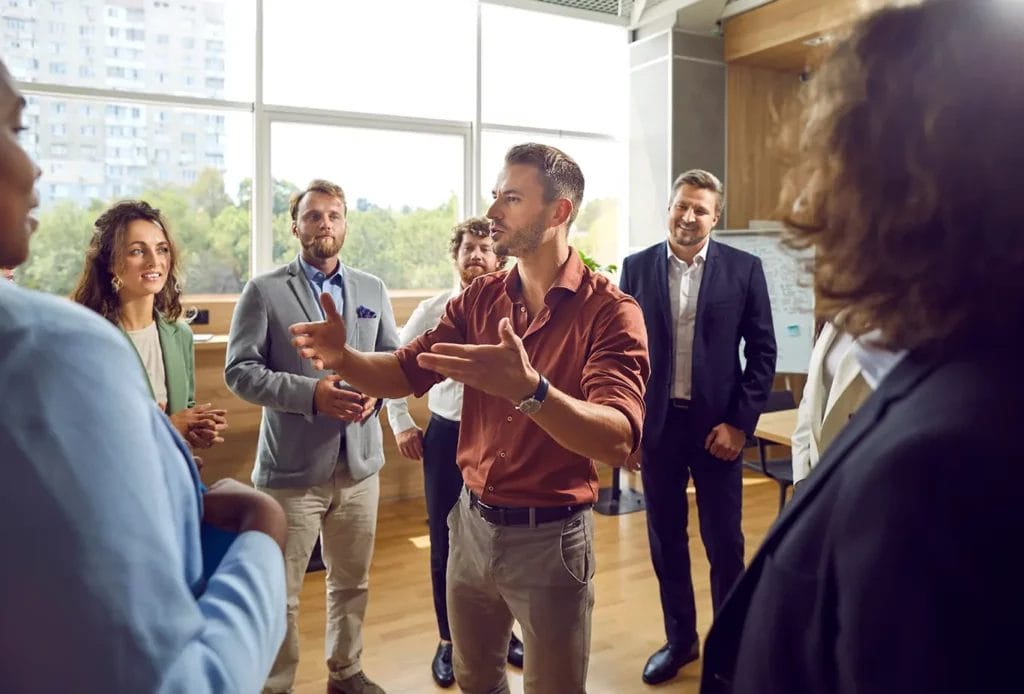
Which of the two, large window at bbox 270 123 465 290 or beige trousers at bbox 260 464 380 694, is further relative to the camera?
large window at bbox 270 123 465 290

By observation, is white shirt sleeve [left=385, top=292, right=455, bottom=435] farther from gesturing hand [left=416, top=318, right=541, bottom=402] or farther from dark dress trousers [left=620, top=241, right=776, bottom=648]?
gesturing hand [left=416, top=318, right=541, bottom=402]

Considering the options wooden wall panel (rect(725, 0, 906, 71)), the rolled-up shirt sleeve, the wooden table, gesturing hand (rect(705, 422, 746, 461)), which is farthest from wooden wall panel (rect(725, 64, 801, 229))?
the rolled-up shirt sleeve

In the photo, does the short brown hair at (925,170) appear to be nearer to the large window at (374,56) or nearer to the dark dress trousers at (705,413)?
the dark dress trousers at (705,413)

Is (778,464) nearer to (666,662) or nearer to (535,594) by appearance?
(666,662)

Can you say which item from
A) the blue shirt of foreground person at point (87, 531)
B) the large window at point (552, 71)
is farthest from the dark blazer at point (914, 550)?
the large window at point (552, 71)

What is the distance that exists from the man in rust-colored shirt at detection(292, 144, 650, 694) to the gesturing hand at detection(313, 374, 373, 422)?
0.50m

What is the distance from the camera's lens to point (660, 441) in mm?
3080

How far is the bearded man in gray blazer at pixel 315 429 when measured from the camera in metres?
2.54

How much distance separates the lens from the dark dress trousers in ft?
9.77

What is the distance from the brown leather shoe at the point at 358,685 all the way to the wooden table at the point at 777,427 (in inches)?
69.6

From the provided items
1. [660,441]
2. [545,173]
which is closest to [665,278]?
[660,441]

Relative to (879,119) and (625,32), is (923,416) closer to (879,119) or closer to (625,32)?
(879,119)

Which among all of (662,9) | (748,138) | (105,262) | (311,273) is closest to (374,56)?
(662,9)

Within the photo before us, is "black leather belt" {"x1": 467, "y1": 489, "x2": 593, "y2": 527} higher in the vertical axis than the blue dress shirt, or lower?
lower
